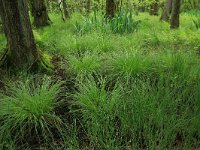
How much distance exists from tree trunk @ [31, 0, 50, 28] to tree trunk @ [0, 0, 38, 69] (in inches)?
187

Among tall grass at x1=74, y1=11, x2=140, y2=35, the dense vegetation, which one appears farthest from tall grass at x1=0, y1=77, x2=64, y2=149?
tall grass at x1=74, y1=11, x2=140, y2=35

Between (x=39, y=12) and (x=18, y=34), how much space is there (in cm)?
504

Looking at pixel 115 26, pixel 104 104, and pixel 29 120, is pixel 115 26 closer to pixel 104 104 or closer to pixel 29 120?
pixel 104 104

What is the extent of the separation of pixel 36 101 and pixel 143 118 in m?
1.33

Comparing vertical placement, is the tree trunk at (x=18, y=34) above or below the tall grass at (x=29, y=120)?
above

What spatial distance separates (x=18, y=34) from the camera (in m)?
4.84

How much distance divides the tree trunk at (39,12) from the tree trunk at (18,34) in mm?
4759

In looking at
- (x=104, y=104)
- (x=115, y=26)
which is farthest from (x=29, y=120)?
(x=115, y=26)

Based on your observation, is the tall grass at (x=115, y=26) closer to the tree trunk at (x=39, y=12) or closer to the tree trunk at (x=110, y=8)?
the tree trunk at (x=110, y=8)

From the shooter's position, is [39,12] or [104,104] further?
[39,12]

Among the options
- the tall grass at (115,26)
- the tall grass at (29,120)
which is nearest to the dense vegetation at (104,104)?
the tall grass at (29,120)

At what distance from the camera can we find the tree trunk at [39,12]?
9.58 metres

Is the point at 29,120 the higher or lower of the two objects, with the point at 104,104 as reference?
lower

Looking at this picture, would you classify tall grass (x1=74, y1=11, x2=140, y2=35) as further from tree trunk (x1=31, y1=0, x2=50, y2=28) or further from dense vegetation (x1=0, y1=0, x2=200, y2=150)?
dense vegetation (x1=0, y1=0, x2=200, y2=150)
